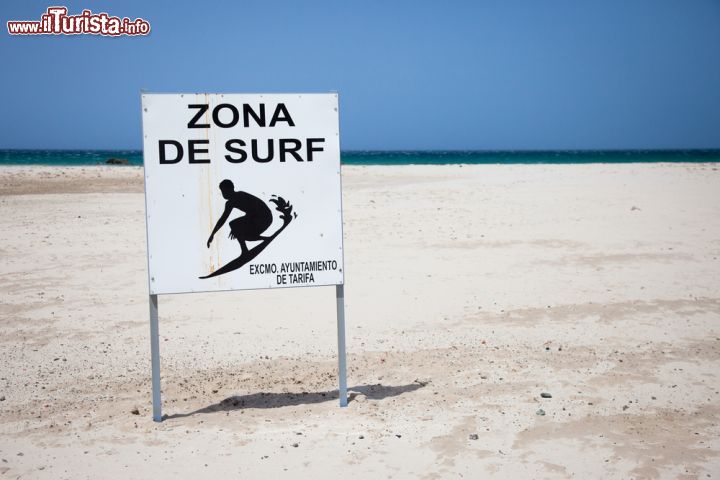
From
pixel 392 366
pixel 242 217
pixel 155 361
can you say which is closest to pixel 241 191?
pixel 242 217

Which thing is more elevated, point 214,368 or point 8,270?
point 8,270

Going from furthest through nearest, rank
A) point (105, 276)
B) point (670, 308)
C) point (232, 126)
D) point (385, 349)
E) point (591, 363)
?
point (105, 276), point (670, 308), point (385, 349), point (591, 363), point (232, 126)

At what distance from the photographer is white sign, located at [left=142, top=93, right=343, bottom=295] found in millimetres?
4762

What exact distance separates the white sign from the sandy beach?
3.78 feet

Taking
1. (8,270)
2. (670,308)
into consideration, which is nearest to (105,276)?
(8,270)

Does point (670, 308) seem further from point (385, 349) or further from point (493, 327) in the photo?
point (385, 349)

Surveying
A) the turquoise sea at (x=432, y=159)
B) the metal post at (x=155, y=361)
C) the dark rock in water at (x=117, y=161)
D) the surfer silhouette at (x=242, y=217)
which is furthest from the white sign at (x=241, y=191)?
the turquoise sea at (x=432, y=159)

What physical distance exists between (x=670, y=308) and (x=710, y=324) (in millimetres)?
686

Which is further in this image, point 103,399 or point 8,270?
point 8,270

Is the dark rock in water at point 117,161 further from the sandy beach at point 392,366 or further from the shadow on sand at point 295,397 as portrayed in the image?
the shadow on sand at point 295,397

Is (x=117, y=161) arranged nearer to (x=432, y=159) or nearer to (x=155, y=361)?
(x=155, y=361)

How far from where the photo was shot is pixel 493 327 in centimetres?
723

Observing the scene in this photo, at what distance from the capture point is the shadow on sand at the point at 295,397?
5.17 meters

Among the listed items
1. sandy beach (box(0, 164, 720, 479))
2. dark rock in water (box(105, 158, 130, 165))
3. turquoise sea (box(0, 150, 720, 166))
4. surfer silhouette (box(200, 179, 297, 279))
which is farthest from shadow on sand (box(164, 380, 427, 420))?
turquoise sea (box(0, 150, 720, 166))
